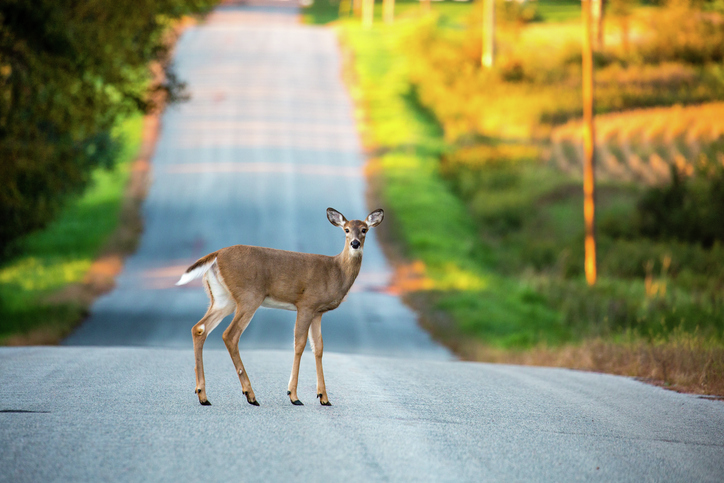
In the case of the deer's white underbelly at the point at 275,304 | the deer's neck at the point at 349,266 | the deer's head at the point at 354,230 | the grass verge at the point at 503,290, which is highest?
the deer's head at the point at 354,230

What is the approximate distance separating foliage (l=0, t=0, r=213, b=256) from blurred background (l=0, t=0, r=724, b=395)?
0.06m

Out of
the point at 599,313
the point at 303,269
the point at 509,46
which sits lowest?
the point at 599,313

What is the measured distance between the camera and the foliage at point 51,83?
57.6 ft

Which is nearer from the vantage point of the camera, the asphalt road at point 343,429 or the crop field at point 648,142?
the asphalt road at point 343,429

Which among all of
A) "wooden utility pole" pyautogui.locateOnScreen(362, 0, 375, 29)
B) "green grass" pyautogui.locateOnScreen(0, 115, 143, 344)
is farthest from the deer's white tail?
"wooden utility pole" pyautogui.locateOnScreen(362, 0, 375, 29)

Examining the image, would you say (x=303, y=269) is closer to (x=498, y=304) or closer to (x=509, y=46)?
(x=498, y=304)

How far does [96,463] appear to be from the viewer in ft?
20.5

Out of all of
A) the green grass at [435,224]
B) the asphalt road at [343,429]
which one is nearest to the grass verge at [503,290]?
the green grass at [435,224]

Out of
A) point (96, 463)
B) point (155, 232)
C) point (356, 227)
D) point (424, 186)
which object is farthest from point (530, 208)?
point (96, 463)

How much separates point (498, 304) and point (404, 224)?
10.8 meters

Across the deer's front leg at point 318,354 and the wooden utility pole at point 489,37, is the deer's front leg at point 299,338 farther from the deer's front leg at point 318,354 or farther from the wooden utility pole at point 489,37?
the wooden utility pole at point 489,37

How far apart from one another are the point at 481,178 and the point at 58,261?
2007cm

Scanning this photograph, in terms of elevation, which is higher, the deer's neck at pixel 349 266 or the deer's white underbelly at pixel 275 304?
the deer's neck at pixel 349 266

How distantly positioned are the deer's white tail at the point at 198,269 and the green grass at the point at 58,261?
1261 centimetres
